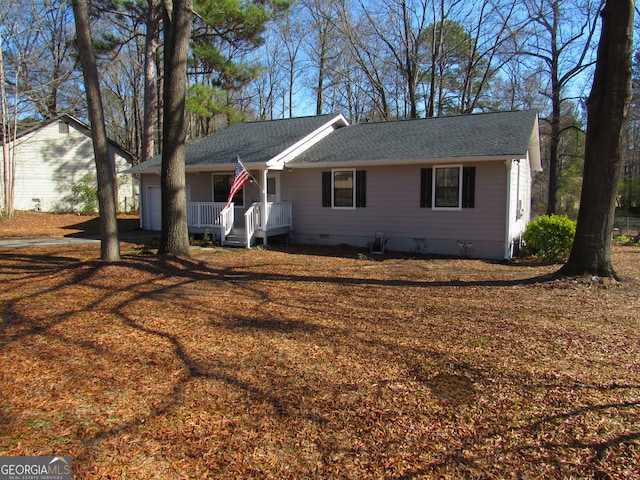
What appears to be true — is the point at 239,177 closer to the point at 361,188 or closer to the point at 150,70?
the point at 361,188

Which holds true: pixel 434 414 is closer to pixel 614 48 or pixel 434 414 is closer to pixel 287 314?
pixel 287 314

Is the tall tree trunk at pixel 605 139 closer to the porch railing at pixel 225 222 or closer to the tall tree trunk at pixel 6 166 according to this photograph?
the porch railing at pixel 225 222

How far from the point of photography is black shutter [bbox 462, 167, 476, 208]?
1177cm

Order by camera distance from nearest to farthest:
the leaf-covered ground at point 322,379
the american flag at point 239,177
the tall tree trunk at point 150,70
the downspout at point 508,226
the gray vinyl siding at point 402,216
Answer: the leaf-covered ground at point 322,379 → the downspout at point 508,226 → the gray vinyl siding at point 402,216 → the american flag at point 239,177 → the tall tree trunk at point 150,70

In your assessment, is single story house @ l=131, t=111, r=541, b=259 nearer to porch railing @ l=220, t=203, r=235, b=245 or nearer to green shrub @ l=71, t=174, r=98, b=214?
porch railing @ l=220, t=203, r=235, b=245

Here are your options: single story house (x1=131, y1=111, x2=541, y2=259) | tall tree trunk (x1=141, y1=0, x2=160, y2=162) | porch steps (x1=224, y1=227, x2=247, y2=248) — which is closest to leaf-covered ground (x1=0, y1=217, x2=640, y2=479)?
single story house (x1=131, y1=111, x2=541, y2=259)

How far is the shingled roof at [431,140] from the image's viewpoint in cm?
1167

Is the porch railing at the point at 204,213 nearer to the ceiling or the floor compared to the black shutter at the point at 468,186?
nearer to the floor

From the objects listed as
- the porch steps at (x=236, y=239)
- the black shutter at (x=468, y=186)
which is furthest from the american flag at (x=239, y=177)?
the black shutter at (x=468, y=186)

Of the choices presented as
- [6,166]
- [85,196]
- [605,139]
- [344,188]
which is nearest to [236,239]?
[344,188]

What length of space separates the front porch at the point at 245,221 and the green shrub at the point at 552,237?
7.15m

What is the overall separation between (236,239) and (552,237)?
870 centimetres

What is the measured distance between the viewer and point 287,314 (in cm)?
586

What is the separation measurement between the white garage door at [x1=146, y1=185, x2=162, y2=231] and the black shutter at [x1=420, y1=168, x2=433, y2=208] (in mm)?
10214
